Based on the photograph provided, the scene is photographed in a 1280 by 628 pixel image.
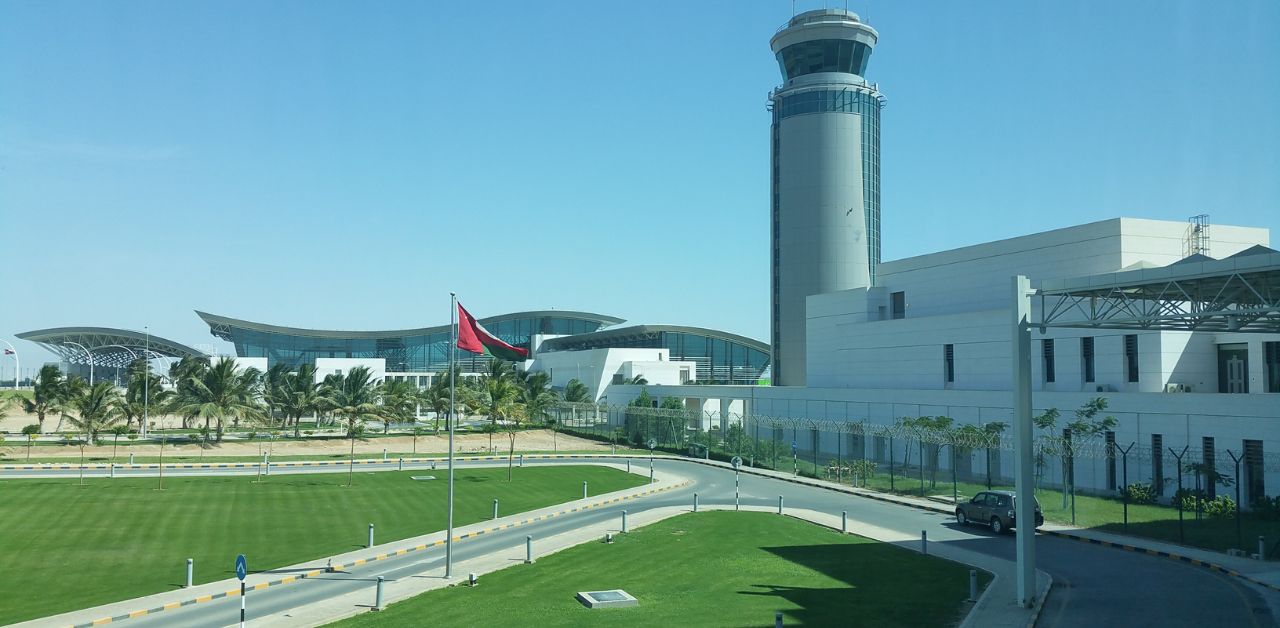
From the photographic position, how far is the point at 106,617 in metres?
21.9

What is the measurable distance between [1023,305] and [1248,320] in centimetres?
952

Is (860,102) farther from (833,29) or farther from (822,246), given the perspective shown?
(822,246)

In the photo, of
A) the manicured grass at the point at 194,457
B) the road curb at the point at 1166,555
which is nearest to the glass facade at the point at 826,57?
the manicured grass at the point at 194,457

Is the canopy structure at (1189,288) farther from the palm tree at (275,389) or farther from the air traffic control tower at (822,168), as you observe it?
the air traffic control tower at (822,168)

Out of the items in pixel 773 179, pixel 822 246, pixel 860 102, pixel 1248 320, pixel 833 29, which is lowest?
pixel 1248 320

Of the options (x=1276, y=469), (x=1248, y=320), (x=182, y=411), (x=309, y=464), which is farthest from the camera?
(x=182, y=411)

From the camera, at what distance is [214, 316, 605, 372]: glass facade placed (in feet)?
458

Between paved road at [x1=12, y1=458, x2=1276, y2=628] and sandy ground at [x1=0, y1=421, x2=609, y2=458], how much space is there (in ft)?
126

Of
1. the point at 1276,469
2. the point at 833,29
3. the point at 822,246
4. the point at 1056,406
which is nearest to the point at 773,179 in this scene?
the point at 822,246

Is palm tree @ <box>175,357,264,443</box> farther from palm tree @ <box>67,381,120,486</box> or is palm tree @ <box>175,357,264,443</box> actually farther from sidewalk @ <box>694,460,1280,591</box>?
sidewalk @ <box>694,460,1280,591</box>

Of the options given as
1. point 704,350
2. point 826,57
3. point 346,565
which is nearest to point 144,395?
point 346,565

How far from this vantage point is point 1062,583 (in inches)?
1011

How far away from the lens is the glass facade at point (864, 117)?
112 m

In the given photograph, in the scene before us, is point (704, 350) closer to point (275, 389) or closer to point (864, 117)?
point (864, 117)
